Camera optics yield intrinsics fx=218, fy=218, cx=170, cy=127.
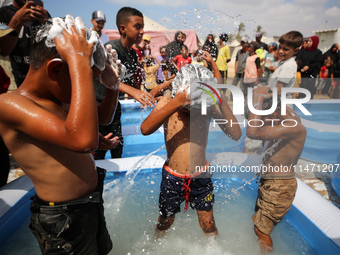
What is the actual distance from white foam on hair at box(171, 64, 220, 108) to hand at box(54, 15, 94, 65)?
0.82 metres

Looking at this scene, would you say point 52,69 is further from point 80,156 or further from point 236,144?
point 236,144

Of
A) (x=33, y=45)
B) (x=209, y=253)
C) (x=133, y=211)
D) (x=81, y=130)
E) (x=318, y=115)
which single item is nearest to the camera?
(x=81, y=130)

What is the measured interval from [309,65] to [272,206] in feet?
25.0

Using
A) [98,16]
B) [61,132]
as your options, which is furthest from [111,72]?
[98,16]

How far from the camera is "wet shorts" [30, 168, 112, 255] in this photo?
1276 mm

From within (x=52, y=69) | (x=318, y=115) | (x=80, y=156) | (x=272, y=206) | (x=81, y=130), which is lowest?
(x=318, y=115)

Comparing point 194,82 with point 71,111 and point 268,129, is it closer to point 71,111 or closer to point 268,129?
point 268,129

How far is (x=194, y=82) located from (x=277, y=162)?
120 cm

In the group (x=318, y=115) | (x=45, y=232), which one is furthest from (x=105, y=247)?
(x=318, y=115)

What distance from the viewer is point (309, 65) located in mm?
7855

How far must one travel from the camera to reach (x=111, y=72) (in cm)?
146

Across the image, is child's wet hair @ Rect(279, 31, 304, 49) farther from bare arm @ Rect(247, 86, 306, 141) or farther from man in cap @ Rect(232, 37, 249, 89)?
man in cap @ Rect(232, 37, 249, 89)

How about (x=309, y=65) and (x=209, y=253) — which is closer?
(x=209, y=253)

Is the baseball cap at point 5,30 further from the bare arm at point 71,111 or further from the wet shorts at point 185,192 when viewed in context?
the wet shorts at point 185,192
